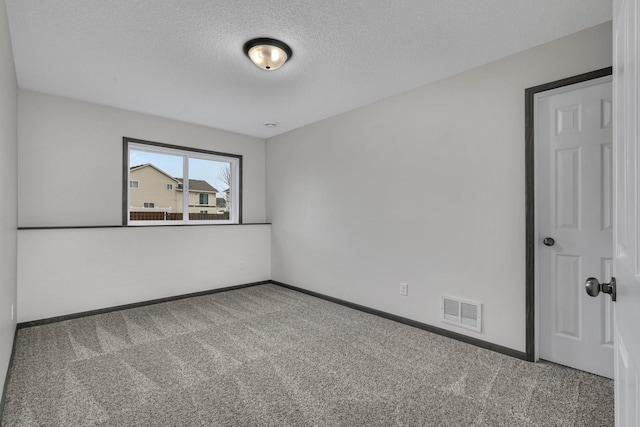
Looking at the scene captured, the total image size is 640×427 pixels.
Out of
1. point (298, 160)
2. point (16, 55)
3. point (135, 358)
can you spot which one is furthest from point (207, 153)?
point (135, 358)

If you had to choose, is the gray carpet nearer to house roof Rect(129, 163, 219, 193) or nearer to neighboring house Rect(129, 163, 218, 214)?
neighboring house Rect(129, 163, 218, 214)

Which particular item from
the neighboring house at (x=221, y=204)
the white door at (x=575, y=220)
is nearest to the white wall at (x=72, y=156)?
the neighboring house at (x=221, y=204)

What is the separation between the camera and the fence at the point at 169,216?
413 cm

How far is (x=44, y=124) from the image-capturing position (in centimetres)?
335

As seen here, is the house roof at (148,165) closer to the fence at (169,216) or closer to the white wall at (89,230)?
the white wall at (89,230)

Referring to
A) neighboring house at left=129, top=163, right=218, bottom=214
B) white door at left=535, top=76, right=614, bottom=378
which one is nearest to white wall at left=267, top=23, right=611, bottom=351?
white door at left=535, top=76, right=614, bottom=378

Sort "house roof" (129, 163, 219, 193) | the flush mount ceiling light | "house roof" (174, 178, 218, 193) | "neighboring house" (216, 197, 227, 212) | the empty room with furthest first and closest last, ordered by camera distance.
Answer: "neighboring house" (216, 197, 227, 212) → "house roof" (174, 178, 218, 193) → "house roof" (129, 163, 219, 193) → the flush mount ceiling light → the empty room

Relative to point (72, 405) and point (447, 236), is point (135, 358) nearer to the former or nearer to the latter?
point (72, 405)

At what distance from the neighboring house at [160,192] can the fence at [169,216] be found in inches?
1.8

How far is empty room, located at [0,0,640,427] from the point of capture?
6.18 ft

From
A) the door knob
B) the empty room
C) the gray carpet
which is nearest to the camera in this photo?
the door knob

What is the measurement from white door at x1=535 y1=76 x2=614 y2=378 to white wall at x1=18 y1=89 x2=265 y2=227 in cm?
422

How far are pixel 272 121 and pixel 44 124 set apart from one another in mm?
2472

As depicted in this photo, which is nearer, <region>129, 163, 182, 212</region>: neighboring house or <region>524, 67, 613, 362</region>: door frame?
<region>524, 67, 613, 362</region>: door frame
